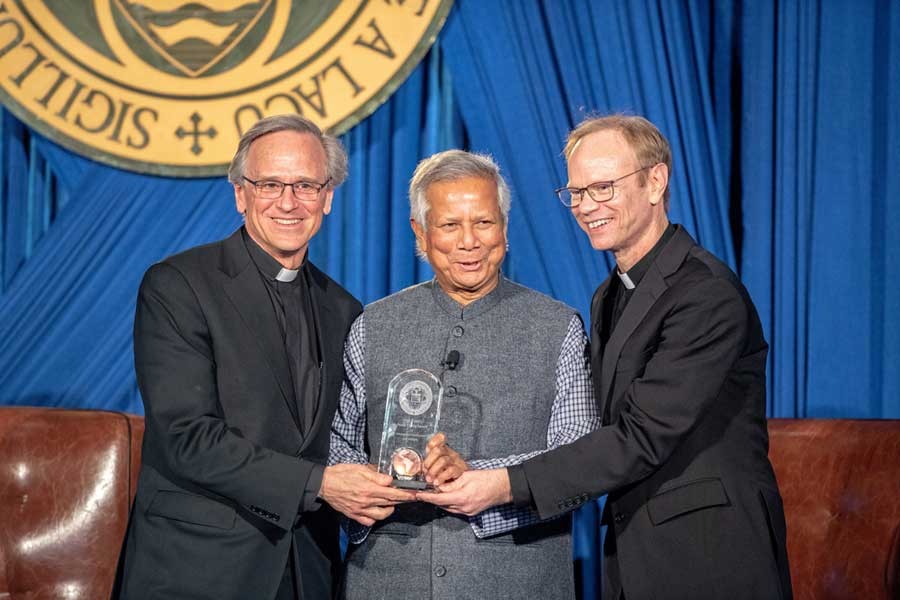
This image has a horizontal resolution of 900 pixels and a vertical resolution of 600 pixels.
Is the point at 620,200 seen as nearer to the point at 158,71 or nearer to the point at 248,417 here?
the point at 248,417

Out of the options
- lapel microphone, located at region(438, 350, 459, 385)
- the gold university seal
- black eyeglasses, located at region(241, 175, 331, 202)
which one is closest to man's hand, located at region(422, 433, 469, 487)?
lapel microphone, located at region(438, 350, 459, 385)

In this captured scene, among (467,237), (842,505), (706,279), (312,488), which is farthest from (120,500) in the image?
(842,505)

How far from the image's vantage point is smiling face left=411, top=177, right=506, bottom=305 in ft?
9.15

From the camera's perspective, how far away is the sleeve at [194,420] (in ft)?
8.36

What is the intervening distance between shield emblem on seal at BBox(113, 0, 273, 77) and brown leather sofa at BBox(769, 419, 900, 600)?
2.56m

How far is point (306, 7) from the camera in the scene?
4.06m

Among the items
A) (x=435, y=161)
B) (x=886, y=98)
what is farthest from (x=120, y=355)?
(x=886, y=98)

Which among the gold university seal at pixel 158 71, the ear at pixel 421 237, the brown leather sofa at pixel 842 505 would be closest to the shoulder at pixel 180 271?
the ear at pixel 421 237

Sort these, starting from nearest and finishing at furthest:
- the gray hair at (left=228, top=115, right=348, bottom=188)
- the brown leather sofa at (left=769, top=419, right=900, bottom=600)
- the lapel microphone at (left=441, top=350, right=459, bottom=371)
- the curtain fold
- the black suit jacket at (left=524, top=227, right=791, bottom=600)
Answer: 1. the black suit jacket at (left=524, top=227, right=791, bottom=600)
2. the lapel microphone at (left=441, top=350, right=459, bottom=371)
3. the gray hair at (left=228, top=115, right=348, bottom=188)
4. the brown leather sofa at (left=769, top=419, right=900, bottom=600)
5. the curtain fold

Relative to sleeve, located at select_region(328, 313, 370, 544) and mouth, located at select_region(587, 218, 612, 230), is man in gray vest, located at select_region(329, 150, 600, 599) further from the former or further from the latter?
mouth, located at select_region(587, 218, 612, 230)

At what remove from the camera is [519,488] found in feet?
8.31

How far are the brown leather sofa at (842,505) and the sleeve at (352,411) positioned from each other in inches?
58.0

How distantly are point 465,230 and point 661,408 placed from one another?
2.30 ft

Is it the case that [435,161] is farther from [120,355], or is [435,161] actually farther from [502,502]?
[120,355]
